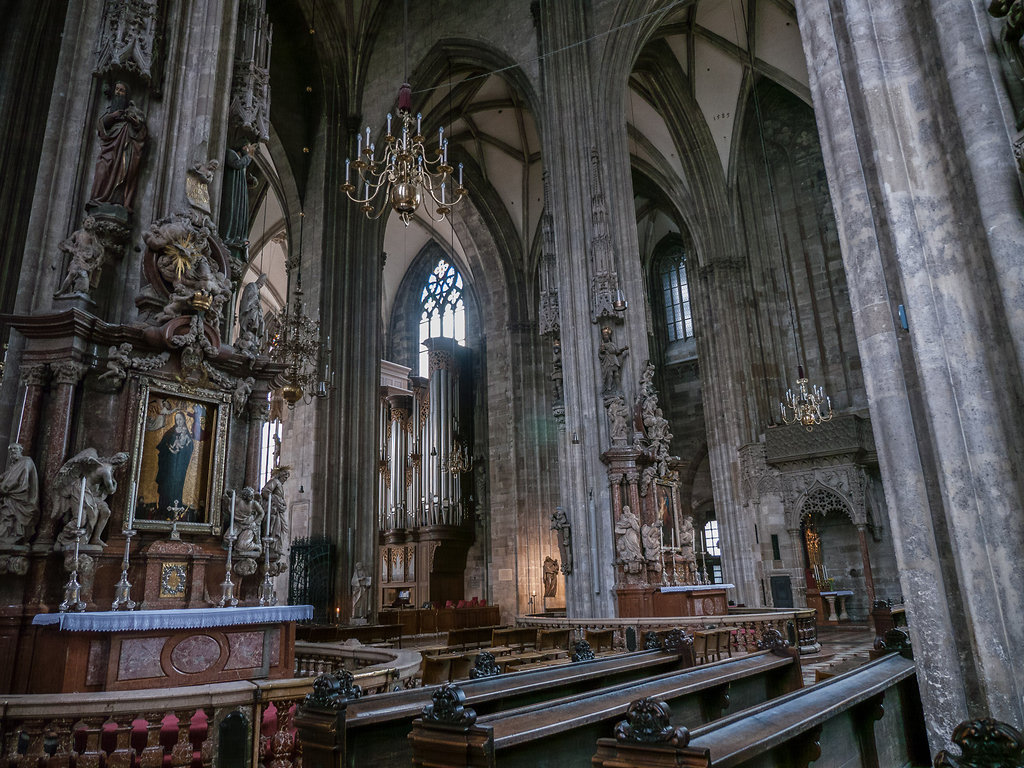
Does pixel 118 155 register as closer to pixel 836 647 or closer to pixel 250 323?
pixel 250 323

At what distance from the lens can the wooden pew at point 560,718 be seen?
2.28m

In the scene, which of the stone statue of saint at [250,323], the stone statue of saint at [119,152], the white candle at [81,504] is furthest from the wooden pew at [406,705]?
the stone statue of saint at [119,152]

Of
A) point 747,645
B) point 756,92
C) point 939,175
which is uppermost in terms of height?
point 756,92

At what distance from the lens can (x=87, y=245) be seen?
23.2ft

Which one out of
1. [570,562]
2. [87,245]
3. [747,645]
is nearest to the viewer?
[87,245]

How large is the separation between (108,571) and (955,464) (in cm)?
696

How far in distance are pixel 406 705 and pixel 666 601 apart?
9.29 meters

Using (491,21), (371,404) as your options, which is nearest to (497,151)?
(491,21)

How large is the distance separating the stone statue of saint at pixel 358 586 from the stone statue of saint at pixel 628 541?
6.06m

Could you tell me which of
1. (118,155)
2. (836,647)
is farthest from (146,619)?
(836,647)

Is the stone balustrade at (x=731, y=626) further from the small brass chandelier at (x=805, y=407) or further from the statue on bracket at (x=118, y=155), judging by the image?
the statue on bracket at (x=118, y=155)

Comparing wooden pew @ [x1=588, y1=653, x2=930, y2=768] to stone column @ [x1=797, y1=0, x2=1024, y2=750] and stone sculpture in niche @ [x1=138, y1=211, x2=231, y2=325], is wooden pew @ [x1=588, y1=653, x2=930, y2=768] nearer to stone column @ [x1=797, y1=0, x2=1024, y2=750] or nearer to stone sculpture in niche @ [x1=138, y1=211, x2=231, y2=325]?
stone column @ [x1=797, y1=0, x2=1024, y2=750]

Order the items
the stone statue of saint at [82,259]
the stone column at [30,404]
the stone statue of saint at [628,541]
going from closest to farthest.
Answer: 1. the stone column at [30,404]
2. the stone statue of saint at [82,259]
3. the stone statue of saint at [628,541]

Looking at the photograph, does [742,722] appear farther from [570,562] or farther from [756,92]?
[756,92]
